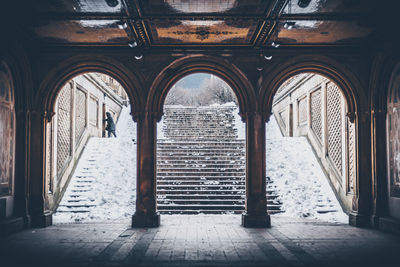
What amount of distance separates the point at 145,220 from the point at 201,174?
410 centimetres

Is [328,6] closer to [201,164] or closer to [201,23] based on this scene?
[201,23]

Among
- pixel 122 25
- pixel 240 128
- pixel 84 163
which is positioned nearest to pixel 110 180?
pixel 84 163

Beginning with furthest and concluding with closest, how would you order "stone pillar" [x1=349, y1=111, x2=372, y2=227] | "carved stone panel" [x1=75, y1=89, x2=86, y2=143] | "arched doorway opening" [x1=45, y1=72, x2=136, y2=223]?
"carved stone panel" [x1=75, y1=89, x2=86, y2=143], "arched doorway opening" [x1=45, y1=72, x2=136, y2=223], "stone pillar" [x1=349, y1=111, x2=372, y2=227]

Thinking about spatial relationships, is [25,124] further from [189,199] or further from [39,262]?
[189,199]

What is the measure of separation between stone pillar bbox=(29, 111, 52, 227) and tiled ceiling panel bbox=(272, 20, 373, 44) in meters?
6.68

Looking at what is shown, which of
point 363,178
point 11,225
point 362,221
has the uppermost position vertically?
point 363,178

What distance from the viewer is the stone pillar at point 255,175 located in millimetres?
9148

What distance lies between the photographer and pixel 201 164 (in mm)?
13492

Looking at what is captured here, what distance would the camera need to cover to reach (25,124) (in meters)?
9.15

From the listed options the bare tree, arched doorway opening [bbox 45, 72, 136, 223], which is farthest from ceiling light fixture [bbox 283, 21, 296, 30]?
the bare tree

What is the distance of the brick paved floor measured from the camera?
584 centimetres

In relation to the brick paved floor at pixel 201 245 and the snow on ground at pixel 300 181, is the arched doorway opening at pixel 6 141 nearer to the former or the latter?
the brick paved floor at pixel 201 245

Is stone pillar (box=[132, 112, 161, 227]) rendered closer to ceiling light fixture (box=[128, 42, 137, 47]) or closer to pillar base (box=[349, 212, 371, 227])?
ceiling light fixture (box=[128, 42, 137, 47])

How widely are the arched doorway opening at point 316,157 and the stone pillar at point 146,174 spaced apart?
4.19 metres
